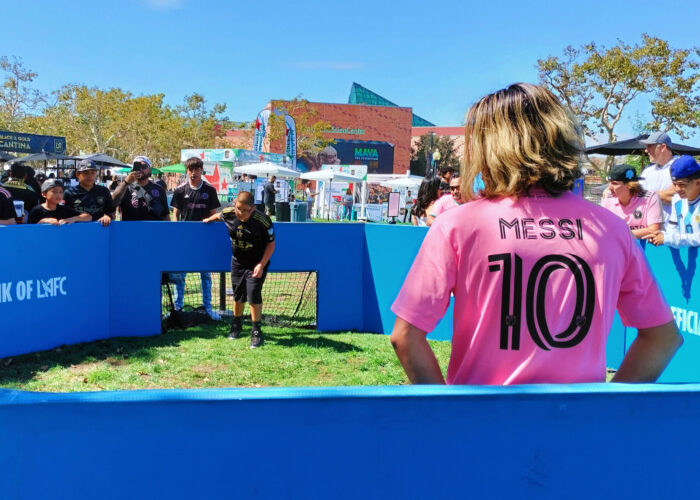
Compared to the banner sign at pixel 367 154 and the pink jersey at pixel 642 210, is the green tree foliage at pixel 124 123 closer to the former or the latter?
the banner sign at pixel 367 154

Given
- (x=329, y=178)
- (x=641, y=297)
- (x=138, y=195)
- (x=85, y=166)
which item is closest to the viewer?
(x=641, y=297)

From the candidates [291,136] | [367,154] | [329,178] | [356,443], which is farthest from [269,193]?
[367,154]

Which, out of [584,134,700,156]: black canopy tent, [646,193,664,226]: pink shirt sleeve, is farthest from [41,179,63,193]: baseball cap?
[584,134,700,156]: black canopy tent

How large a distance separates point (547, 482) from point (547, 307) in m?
0.41

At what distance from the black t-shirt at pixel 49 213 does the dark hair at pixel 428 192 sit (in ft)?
13.0

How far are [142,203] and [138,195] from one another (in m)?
0.11

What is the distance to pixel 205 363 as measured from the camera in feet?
19.6

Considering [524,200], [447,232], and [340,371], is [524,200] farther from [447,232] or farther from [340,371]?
[340,371]

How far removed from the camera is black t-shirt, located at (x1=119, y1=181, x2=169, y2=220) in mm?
7613

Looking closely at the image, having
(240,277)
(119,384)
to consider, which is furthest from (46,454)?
(240,277)

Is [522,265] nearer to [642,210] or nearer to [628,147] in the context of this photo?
[642,210]

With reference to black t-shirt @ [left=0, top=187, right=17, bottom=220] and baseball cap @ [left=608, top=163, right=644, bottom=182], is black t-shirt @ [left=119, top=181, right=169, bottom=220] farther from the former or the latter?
baseball cap @ [left=608, top=163, right=644, bottom=182]

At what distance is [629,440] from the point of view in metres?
1.41

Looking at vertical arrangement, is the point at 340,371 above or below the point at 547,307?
below
